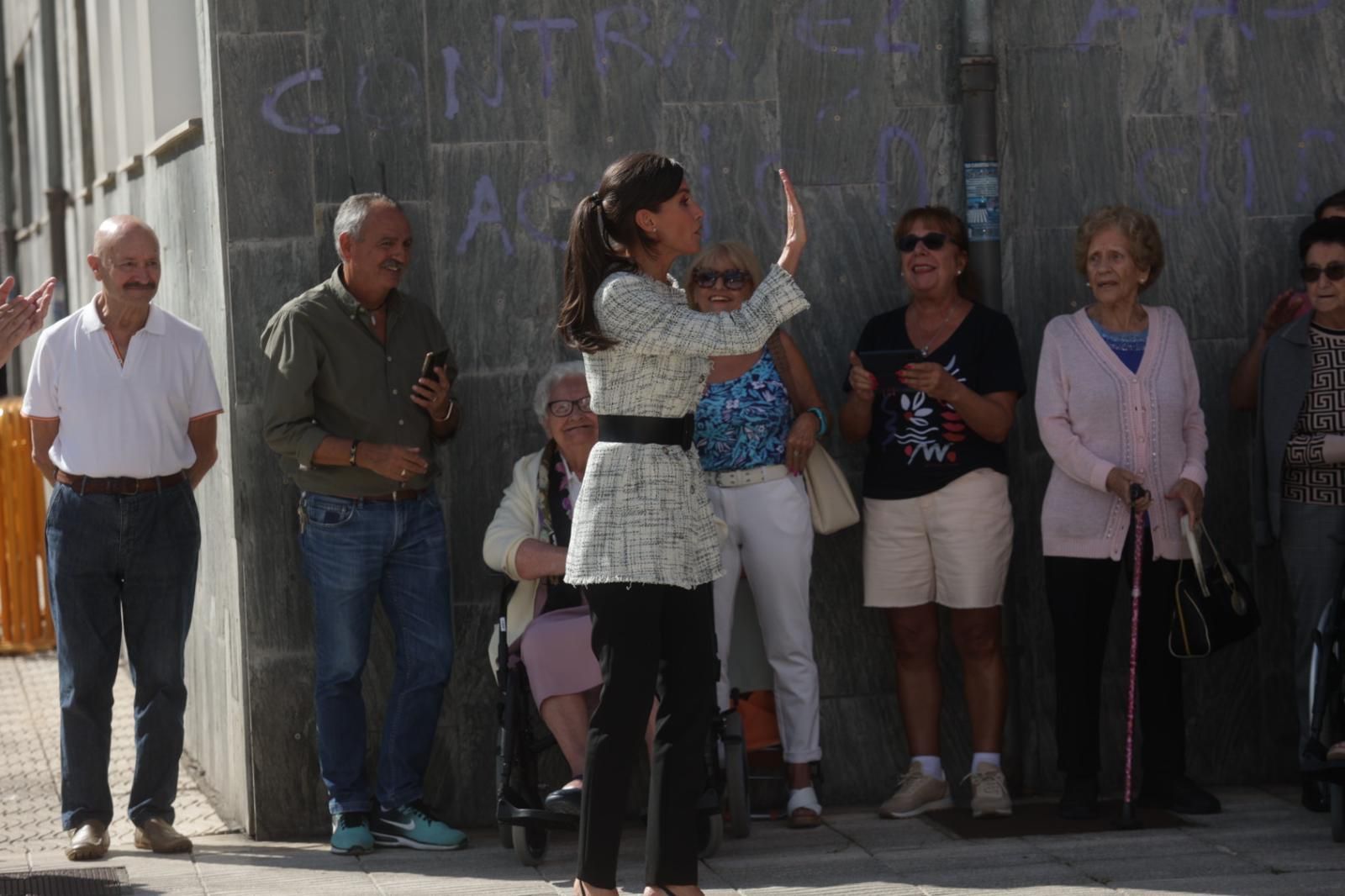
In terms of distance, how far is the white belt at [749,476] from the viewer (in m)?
7.06

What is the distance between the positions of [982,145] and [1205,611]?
1.88 metres

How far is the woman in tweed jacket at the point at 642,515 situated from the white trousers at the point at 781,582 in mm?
1404

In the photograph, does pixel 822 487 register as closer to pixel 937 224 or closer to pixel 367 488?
pixel 937 224

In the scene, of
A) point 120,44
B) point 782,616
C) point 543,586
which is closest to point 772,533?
point 782,616

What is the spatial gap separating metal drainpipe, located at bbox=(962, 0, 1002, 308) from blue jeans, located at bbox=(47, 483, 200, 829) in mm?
2967

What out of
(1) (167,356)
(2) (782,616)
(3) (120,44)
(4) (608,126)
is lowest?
(2) (782,616)

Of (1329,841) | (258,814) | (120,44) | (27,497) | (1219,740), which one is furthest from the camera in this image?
(27,497)

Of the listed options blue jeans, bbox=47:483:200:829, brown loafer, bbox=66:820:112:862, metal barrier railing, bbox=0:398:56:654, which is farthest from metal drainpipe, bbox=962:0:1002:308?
metal barrier railing, bbox=0:398:56:654

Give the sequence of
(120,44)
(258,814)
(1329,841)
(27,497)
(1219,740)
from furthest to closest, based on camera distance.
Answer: (27,497) → (120,44) → (1219,740) → (258,814) → (1329,841)

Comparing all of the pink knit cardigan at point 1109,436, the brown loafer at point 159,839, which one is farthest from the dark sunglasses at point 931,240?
the brown loafer at point 159,839

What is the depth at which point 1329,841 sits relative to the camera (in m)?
6.68

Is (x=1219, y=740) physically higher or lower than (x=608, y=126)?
lower

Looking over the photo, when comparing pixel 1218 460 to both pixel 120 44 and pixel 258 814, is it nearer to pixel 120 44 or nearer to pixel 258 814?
pixel 258 814

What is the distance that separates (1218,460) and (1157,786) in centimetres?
132
